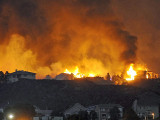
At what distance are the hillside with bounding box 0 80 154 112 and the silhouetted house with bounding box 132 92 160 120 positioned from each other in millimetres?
7548

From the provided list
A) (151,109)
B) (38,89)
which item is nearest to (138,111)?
(151,109)

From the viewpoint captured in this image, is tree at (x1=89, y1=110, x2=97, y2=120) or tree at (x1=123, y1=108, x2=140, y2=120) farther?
tree at (x1=89, y1=110, x2=97, y2=120)

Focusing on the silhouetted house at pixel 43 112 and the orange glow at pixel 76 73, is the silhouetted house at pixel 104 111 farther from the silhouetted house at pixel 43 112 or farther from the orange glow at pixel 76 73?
the orange glow at pixel 76 73

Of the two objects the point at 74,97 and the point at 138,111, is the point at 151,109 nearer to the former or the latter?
the point at 138,111

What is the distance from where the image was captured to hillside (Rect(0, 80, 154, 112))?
120 meters

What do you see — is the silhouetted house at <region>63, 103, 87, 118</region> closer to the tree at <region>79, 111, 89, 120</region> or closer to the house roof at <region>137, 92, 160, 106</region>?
the tree at <region>79, 111, 89, 120</region>

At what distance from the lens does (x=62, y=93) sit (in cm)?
12912

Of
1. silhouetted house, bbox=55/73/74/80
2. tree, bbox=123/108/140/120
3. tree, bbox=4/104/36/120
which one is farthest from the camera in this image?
silhouetted house, bbox=55/73/74/80

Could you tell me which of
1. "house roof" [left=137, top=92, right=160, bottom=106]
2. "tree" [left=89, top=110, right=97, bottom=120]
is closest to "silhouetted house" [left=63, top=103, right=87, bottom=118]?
"tree" [left=89, top=110, right=97, bottom=120]

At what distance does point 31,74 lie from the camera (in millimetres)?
140500

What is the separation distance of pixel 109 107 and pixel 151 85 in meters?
31.1

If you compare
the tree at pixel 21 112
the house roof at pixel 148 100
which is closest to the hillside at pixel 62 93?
the house roof at pixel 148 100

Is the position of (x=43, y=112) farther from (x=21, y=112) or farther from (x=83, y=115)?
(x=83, y=115)

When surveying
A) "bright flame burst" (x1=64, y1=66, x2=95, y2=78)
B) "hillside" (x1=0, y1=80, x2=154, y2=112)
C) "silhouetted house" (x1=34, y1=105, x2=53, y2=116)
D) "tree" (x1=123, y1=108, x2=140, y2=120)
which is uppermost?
"bright flame burst" (x1=64, y1=66, x2=95, y2=78)
